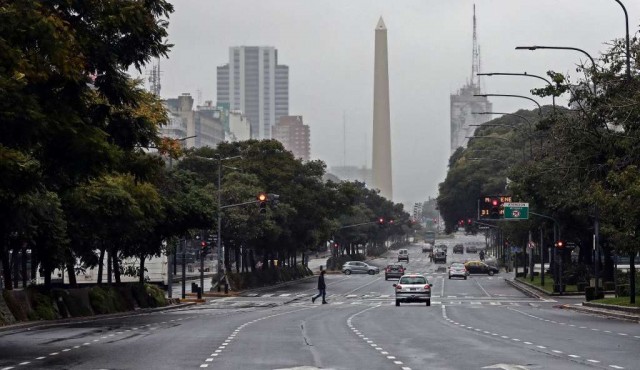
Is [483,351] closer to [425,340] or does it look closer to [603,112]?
[425,340]

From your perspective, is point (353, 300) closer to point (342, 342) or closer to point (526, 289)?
point (526, 289)

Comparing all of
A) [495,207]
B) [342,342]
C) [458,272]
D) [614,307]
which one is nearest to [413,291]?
[614,307]

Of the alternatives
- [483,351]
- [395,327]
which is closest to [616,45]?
[395,327]

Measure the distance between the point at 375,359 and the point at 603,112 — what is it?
24.2m

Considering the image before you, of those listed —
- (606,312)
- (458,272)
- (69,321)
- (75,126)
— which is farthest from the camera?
(458,272)

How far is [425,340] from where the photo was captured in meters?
33.1

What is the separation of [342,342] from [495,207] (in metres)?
50.3

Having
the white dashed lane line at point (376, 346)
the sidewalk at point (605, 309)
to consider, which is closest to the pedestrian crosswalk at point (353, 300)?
the sidewalk at point (605, 309)

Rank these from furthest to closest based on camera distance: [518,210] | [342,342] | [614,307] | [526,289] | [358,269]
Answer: [358,269], [526,289], [518,210], [614,307], [342,342]

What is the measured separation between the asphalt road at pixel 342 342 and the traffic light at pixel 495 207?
2488 cm

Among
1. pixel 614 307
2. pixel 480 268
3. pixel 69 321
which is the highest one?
pixel 480 268

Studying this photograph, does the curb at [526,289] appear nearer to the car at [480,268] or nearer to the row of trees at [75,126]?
the car at [480,268]

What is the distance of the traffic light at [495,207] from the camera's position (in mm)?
81494

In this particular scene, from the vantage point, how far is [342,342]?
3256 centimetres
